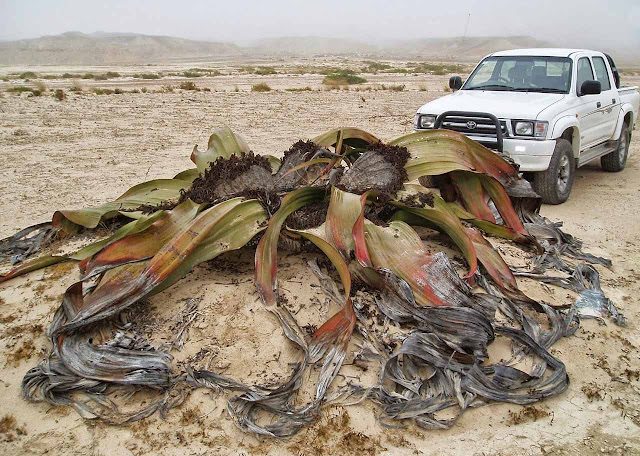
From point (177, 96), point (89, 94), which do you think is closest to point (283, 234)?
point (177, 96)

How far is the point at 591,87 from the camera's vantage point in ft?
20.3

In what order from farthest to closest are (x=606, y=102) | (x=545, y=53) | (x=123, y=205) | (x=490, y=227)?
1. (x=606, y=102)
2. (x=545, y=53)
3. (x=123, y=205)
4. (x=490, y=227)

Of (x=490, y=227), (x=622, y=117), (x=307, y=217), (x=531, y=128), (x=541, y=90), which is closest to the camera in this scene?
(x=307, y=217)

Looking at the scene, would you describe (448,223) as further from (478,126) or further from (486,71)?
(486,71)

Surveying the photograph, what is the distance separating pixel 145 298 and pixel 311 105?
A: 12674 mm

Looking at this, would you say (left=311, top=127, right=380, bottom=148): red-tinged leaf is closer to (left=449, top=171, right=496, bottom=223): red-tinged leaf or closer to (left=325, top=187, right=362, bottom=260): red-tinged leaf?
(left=449, top=171, right=496, bottom=223): red-tinged leaf

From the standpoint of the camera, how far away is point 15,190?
6.45 meters

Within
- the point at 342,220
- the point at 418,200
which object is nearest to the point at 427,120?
the point at 418,200

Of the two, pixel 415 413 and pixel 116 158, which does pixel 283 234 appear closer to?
pixel 415 413

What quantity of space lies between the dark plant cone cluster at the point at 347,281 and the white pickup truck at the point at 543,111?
5.30 ft

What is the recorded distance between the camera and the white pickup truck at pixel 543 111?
5762 millimetres

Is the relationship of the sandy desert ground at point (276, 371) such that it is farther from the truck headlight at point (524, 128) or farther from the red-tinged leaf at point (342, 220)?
the truck headlight at point (524, 128)

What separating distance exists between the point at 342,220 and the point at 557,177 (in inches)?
152


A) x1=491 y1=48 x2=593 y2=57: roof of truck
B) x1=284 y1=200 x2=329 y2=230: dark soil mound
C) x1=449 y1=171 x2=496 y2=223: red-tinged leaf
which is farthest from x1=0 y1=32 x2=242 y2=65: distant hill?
x1=284 y1=200 x2=329 y2=230: dark soil mound
